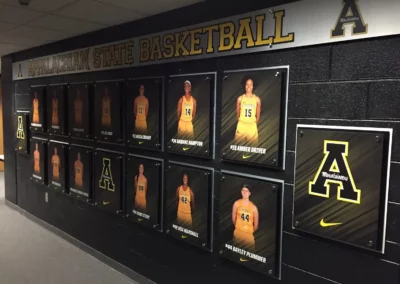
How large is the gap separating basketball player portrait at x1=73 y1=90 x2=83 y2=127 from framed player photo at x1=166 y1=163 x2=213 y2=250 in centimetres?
147

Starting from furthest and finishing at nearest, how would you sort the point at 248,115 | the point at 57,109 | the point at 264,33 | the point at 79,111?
the point at 57,109 → the point at 79,111 → the point at 248,115 → the point at 264,33

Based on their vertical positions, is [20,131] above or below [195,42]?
below

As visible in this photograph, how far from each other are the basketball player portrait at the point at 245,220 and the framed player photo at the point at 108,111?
1426 mm

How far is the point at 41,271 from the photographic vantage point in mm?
3303

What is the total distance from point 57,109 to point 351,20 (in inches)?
133

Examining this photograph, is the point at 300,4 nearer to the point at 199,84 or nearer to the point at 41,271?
the point at 199,84

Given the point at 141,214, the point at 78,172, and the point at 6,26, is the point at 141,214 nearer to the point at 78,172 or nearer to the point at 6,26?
the point at 78,172

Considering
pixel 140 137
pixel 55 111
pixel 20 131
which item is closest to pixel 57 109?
pixel 55 111

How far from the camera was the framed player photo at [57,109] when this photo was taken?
3.87 metres

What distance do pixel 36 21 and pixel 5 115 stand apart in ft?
9.35

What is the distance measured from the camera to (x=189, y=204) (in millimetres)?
2559

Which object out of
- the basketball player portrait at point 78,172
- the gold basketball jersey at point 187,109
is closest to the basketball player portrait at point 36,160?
the basketball player portrait at point 78,172

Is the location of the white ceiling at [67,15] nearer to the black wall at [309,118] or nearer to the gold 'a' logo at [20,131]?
the black wall at [309,118]

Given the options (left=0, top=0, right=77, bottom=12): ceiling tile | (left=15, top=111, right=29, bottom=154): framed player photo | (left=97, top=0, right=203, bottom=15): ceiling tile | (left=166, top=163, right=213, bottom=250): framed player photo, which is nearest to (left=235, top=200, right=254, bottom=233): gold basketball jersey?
(left=166, top=163, right=213, bottom=250): framed player photo
